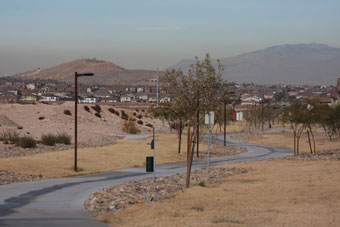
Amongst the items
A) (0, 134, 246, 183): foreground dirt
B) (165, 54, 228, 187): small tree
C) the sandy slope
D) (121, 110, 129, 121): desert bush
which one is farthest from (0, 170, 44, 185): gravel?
(121, 110, 129, 121): desert bush

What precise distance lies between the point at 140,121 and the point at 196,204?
298ft

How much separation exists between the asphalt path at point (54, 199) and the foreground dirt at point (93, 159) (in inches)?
120

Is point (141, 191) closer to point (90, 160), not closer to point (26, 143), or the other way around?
point (90, 160)

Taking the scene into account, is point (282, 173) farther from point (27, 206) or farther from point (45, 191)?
point (27, 206)

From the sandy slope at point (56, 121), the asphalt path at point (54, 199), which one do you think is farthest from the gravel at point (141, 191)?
the sandy slope at point (56, 121)

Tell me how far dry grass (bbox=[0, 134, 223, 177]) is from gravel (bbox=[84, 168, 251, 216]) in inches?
290

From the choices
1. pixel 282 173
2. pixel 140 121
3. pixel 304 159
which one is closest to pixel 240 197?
pixel 282 173

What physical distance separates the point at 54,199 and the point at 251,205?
769 centimetres

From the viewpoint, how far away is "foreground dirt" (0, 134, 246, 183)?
36781mm

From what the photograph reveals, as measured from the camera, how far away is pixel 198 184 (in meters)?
29.8

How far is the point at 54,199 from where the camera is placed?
23.5 meters

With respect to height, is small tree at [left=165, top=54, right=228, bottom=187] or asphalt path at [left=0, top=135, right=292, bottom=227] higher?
small tree at [left=165, top=54, right=228, bottom=187]

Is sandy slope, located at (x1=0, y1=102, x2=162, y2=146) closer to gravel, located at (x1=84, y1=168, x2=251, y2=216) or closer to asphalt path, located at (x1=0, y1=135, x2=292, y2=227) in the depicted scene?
asphalt path, located at (x1=0, y1=135, x2=292, y2=227)

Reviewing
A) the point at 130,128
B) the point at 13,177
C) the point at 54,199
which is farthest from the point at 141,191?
the point at 130,128
